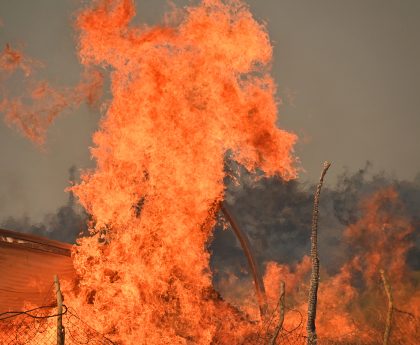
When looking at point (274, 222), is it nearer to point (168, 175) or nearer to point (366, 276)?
point (366, 276)

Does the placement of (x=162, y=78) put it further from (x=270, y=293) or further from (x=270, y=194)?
(x=270, y=194)

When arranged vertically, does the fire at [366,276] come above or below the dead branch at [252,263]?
above

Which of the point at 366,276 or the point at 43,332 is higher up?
the point at 366,276

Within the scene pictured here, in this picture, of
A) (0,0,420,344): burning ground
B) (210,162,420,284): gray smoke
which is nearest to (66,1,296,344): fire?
(0,0,420,344): burning ground

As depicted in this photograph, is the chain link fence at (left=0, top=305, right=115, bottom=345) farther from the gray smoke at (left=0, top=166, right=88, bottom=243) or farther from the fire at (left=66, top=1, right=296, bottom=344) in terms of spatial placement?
the gray smoke at (left=0, top=166, right=88, bottom=243)

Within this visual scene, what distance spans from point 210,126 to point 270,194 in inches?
923

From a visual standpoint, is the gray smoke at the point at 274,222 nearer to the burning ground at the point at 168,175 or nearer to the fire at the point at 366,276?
the fire at the point at 366,276

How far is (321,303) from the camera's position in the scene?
1032 inches

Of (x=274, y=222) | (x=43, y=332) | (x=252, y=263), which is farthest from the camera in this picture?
(x=274, y=222)

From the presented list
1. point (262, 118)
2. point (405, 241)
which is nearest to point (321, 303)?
point (405, 241)

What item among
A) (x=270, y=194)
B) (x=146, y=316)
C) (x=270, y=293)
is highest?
(x=270, y=194)

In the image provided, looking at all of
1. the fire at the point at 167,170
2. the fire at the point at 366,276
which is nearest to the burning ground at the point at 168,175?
the fire at the point at 167,170

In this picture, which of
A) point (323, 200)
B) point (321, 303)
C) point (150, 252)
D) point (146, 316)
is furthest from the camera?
point (323, 200)

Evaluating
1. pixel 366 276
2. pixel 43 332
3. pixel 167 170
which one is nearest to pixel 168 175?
pixel 167 170
